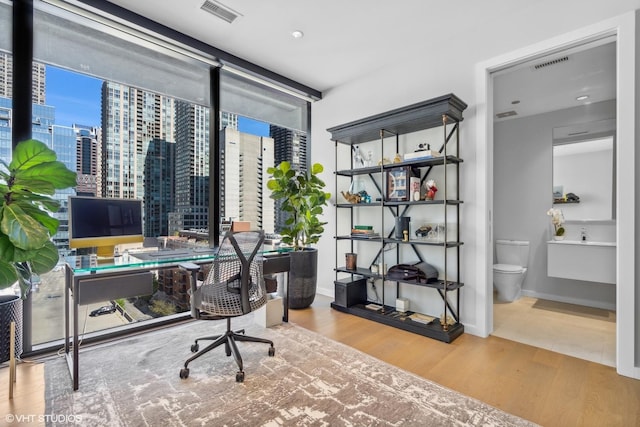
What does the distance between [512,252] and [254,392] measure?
153 inches

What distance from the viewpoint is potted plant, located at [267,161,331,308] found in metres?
3.55

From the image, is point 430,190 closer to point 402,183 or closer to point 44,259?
point 402,183

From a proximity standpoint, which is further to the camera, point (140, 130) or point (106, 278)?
point (140, 130)

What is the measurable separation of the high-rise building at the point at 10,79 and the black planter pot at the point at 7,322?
1523 mm

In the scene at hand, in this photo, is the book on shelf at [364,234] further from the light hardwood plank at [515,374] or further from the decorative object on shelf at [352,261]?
the light hardwood plank at [515,374]

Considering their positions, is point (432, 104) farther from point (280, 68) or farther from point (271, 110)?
point (271, 110)

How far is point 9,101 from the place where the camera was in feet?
7.57

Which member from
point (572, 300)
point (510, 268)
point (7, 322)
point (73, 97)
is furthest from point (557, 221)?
point (7, 322)

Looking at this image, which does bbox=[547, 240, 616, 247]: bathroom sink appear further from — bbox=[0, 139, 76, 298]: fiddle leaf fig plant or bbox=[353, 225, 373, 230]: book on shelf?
bbox=[0, 139, 76, 298]: fiddle leaf fig plant

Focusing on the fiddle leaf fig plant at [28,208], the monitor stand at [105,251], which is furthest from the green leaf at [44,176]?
the monitor stand at [105,251]

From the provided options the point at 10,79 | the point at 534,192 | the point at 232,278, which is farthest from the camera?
the point at 534,192

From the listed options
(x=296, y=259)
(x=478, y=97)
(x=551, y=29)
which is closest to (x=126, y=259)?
(x=296, y=259)

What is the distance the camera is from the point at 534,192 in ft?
13.7

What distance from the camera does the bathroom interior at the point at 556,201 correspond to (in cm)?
299
